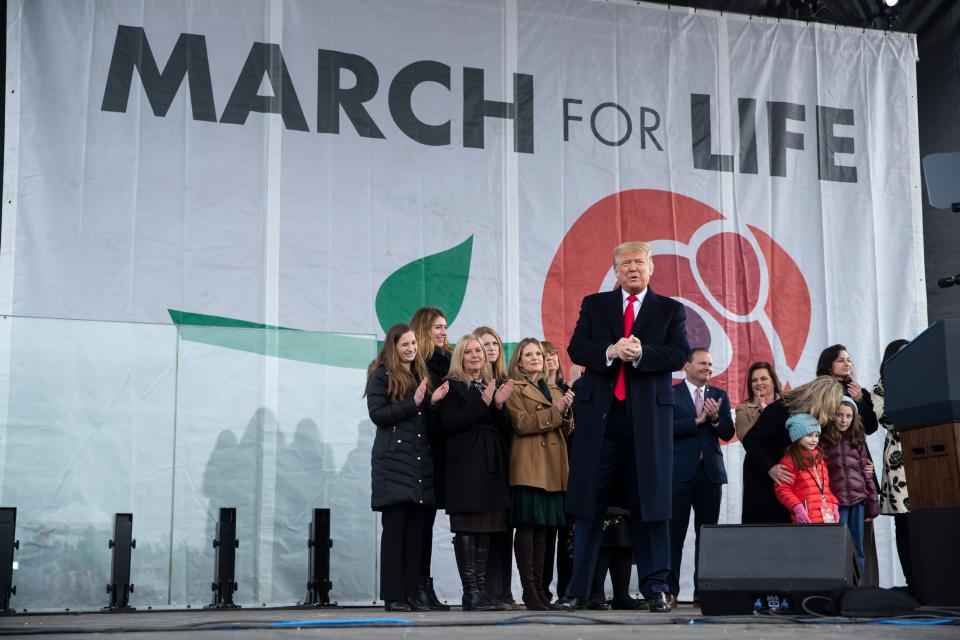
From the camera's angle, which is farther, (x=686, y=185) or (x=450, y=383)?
(x=686, y=185)

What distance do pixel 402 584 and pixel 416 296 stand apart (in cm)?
231

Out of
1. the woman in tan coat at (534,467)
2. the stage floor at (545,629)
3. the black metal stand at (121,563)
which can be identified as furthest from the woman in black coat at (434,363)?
the stage floor at (545,629)

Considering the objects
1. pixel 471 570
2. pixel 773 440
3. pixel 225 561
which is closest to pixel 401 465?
pixel 471 570

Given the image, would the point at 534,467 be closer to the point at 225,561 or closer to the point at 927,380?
the point at 225,561

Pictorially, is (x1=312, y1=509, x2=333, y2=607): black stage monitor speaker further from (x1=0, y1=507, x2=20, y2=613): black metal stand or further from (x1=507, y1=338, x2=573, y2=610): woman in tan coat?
(x1=0, y1=507, x2=20, y2=613): black metal stand

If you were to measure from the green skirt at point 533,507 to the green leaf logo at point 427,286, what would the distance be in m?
1.79

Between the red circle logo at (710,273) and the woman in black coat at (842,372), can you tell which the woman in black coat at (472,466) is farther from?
the red circle logo at (710,273)

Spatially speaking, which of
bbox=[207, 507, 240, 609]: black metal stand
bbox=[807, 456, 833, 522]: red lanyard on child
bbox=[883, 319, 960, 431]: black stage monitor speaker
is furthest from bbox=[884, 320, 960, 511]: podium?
bbox=[207, 507, 240, 609]: black metal stand

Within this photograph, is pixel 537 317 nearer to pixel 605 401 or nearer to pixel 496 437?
pixel 496 437

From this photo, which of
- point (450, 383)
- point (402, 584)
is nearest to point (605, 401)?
point (450, 383)

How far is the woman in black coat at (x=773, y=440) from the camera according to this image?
214 inches

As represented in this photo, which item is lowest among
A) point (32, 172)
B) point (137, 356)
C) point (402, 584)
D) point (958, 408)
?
point (402, 584)

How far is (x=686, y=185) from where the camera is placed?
7695 mm

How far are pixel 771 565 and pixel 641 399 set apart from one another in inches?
30.6
